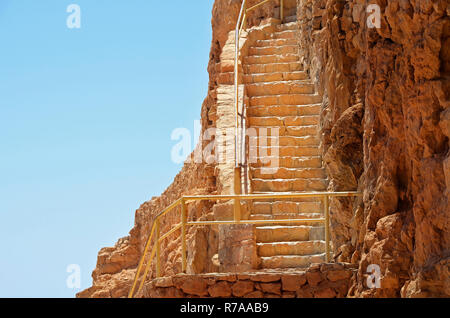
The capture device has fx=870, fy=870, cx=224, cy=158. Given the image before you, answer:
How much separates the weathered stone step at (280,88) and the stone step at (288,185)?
105 inches

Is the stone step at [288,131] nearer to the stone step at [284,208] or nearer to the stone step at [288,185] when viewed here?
the stone step at [288,185]

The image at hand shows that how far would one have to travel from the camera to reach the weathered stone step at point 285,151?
13773 millimetres

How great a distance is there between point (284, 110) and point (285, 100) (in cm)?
36

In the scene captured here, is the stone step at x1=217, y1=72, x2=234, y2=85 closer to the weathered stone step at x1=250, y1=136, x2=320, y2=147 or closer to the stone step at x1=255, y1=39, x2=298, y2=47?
the stone step at x1=255, y1=39, x2=298, y2=47

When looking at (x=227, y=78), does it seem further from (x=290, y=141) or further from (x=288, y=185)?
(x=288, y=185)

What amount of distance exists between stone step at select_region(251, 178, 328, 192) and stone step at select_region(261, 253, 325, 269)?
1792 mm

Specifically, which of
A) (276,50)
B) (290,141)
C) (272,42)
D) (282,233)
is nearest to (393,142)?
(282,233)

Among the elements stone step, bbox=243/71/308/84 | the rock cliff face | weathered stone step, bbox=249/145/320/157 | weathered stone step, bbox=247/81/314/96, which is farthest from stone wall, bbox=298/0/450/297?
stone step, bbox=243/71/308/84

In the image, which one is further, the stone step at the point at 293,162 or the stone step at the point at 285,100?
the stone step at the point at 285,100

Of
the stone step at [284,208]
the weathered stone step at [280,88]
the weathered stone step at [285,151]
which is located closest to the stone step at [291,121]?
the weathered stone step at [285,151]

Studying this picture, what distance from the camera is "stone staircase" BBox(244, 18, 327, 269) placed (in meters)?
11.7

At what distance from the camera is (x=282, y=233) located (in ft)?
39.4
